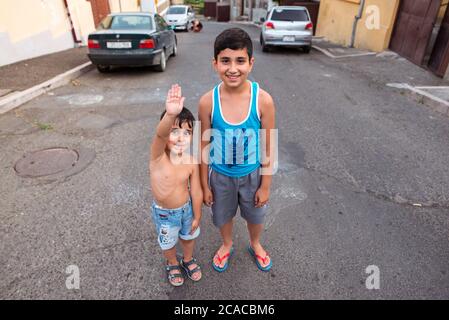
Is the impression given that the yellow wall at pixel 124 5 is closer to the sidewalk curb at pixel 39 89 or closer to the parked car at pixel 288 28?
the sidewalk curb at pixel 39 89

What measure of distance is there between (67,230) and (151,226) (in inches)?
30.7

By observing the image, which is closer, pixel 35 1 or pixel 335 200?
pixel 335 200

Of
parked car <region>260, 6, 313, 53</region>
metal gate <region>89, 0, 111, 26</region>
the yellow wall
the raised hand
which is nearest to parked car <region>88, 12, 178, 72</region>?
parked car <region>260, 6, 313, 53</region>

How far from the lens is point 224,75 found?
166cm

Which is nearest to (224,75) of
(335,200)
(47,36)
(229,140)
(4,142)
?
(229,140)

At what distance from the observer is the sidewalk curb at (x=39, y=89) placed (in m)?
5.46

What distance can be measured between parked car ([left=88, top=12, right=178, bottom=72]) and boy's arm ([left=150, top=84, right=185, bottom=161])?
259 inches

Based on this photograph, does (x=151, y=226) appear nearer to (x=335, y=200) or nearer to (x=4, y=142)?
(x=335, y=200)

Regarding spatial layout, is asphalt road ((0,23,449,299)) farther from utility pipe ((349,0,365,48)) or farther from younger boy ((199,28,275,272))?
utility pipe ((349,0,365,48))

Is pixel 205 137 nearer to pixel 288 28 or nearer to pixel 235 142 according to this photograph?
pixel 235 142

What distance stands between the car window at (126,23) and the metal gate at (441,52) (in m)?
7.82

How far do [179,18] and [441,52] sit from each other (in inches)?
731

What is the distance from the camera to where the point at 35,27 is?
921 centimetres

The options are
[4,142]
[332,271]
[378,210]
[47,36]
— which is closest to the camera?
[332,271]
